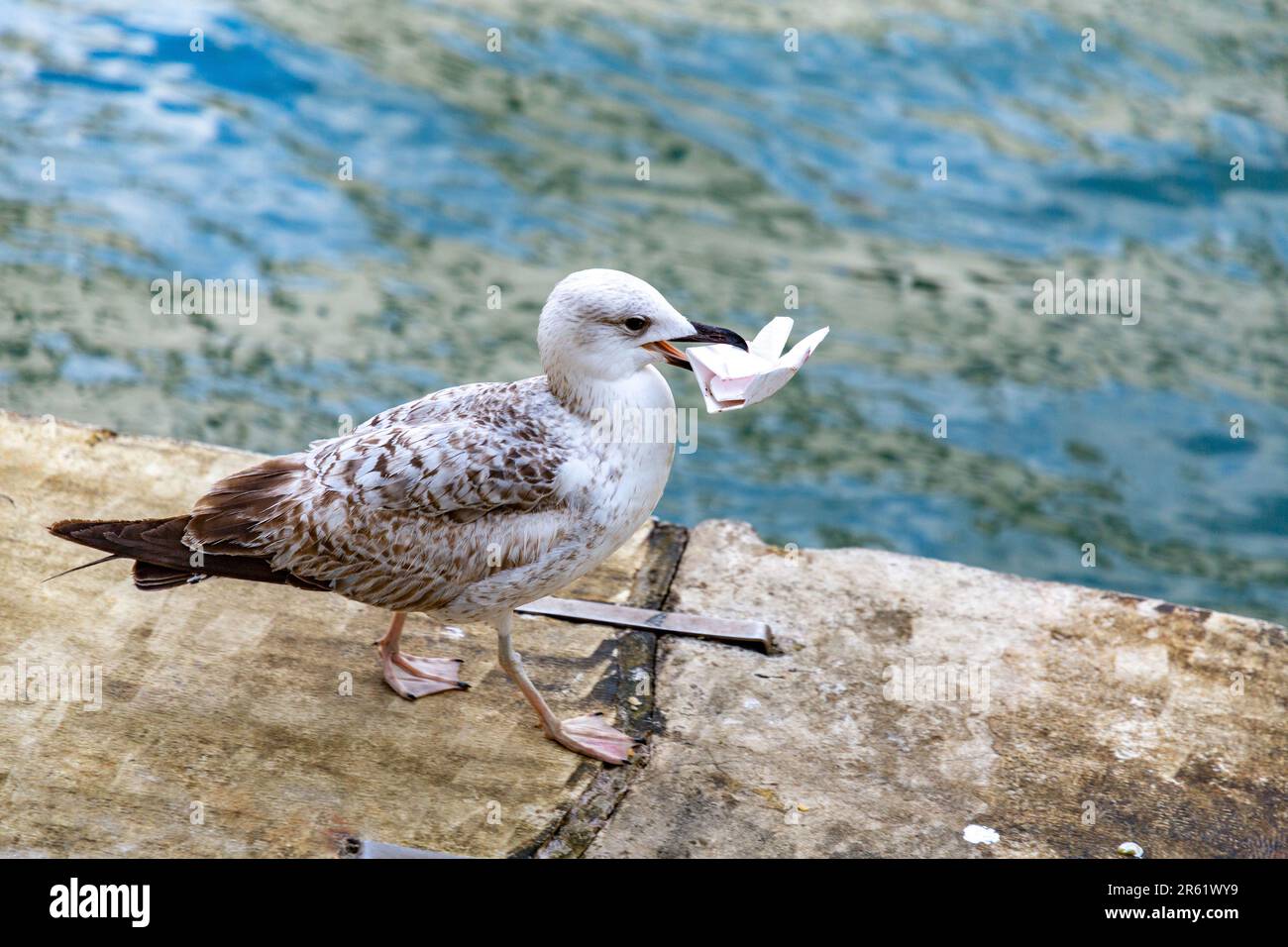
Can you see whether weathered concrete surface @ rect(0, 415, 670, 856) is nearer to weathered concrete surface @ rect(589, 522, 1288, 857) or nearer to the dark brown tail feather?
weathered concrete surface @ rect(589, 522, 1288, 857)

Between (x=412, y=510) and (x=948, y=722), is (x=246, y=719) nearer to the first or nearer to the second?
(x=412, y=510)

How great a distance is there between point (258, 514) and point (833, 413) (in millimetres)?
5489

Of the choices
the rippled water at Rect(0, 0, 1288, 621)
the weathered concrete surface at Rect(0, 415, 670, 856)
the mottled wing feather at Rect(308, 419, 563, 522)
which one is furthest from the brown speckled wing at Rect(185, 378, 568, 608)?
the rippled water at Rect(0, 0, 1288, 621)

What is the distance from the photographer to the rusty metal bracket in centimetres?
480

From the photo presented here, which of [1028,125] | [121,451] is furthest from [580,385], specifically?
[1028,125]

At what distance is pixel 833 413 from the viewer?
357 inches

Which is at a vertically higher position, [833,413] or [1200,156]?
[1200,156]

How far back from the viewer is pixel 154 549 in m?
4.07

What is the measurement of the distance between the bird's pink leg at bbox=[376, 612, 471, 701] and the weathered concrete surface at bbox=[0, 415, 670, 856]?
0.14ft

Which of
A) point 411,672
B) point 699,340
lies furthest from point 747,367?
point 411,672

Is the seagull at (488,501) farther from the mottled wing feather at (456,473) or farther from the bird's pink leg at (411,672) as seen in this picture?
the bird's pink leg at (411,672)

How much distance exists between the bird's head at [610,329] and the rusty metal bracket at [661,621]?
1.07 meters

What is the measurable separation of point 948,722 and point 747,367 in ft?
4.66

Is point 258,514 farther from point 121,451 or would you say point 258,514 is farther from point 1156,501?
point 1156,501
